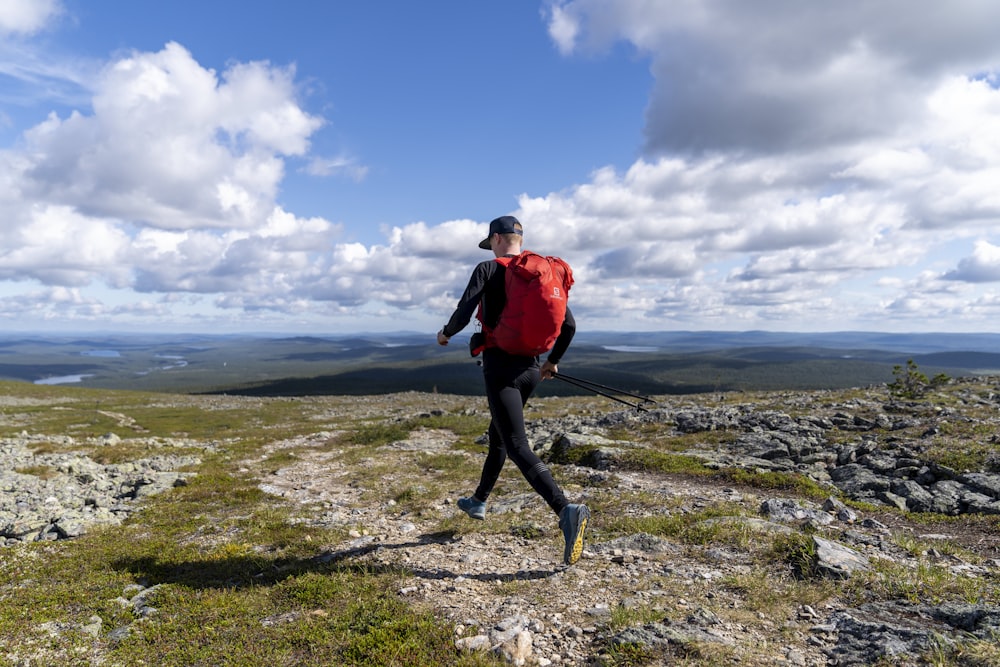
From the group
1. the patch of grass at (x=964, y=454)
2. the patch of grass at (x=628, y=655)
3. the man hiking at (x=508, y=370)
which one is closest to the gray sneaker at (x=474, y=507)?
the man hiking at (x=508, y=370)

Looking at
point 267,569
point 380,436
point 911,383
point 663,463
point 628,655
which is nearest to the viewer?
point 628,655

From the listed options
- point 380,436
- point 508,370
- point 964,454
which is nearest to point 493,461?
point 508,370

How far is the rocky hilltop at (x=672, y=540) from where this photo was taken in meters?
4.93

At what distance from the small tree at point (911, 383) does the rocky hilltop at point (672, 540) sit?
1546cm

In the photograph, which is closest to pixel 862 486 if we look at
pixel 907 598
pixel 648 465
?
pixel 648 465

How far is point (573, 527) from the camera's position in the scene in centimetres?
636

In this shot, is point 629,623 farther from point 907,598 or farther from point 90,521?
point 90,521

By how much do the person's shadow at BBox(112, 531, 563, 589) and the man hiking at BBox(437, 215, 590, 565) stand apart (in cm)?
102

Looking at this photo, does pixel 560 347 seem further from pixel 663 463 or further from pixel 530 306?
pixel 663 463

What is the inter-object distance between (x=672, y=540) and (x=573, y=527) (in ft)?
8.05

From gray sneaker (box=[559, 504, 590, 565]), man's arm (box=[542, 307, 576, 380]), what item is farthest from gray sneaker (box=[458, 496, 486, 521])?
man's arm (box=[542, 307, 576, 380])

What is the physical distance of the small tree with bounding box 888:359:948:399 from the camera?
32.8 m

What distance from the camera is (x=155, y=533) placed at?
1026 cm

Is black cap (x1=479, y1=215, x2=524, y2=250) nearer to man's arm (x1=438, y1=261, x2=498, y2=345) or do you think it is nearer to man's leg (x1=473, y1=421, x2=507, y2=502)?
man's arm (x1=438, y1=261, x2=498, y2=345)
